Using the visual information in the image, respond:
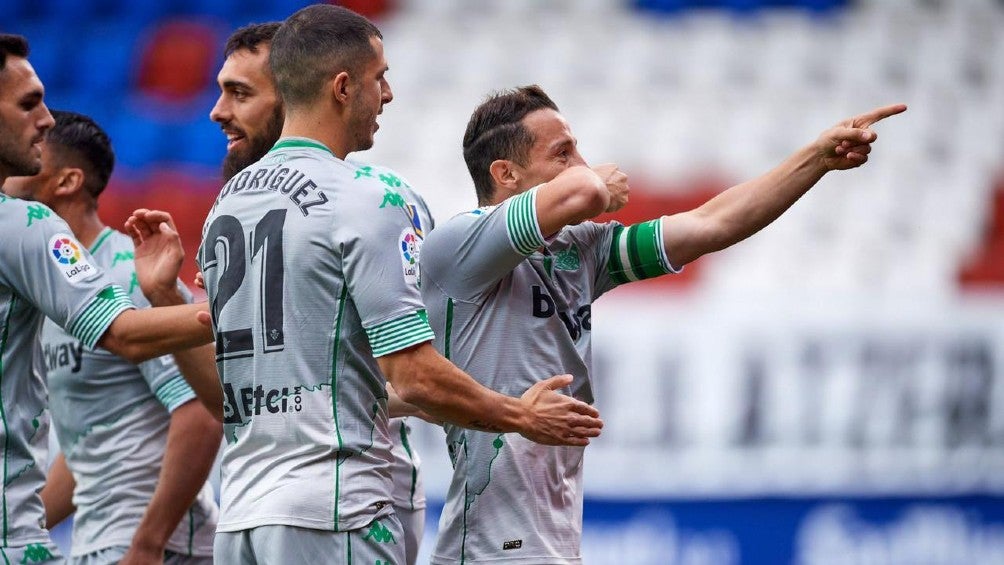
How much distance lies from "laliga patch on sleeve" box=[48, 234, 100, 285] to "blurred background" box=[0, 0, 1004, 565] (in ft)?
13.6

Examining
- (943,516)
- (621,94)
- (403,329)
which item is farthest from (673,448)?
(403,329)

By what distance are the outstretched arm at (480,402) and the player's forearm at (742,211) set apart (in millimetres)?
845

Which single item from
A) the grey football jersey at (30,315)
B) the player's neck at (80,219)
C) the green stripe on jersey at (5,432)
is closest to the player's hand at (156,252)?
the grey football jersey at (30,315)

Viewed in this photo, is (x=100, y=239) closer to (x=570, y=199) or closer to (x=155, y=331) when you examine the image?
(x=155, y=331)

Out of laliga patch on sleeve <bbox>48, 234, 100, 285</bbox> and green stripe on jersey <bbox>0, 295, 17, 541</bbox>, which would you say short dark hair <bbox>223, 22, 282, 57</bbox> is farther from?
green stripe on jersey <bbox>0, 295, 17, 541</bbox>

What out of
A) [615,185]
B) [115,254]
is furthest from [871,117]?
[115,254]

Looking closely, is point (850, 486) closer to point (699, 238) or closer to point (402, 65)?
point (699, 238)

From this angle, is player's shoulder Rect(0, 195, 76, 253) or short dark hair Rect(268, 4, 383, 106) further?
player's shoulder Rect(0, 195, 76, 253)

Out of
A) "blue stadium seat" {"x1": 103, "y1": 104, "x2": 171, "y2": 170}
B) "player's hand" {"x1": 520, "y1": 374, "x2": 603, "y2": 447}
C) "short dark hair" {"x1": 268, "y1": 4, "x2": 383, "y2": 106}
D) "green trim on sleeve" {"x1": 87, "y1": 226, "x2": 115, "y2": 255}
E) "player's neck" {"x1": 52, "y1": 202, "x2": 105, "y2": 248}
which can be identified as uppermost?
"blue stadium seat" {"x1": 103, "y1": 104, "x2": 171, "y2": 170}

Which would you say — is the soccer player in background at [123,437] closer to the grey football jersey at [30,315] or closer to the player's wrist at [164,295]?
the player's wrist at [164,295]

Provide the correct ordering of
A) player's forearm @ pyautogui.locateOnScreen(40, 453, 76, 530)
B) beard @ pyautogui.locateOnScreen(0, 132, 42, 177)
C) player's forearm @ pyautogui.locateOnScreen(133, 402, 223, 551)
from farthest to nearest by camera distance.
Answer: player's forearm @ pyautogui.locateOnScreen(40, 453, 76, 530) < player's forearm @ pyautogui.locateOnScreen(133, 402, 223, 551) < beard @ pyautogui.locateOnScreen(0, 132, 42, 177)

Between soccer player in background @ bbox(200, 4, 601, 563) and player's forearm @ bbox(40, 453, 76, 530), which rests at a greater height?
soccer player in background @ bbox(200, 4, 601, 563)

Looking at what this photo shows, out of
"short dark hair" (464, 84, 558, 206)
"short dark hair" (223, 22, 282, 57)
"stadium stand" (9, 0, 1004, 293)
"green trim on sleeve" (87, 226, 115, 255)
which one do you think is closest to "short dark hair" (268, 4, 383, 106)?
"short dark hair" (464, 84, 558, 206)

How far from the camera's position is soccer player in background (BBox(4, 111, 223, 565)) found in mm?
4684
